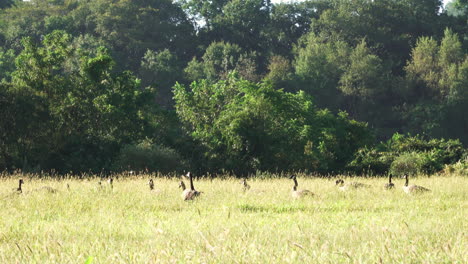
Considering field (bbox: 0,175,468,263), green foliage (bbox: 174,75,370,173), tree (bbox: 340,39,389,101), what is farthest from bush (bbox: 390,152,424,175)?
tree (bbox: 340,39,389,101)

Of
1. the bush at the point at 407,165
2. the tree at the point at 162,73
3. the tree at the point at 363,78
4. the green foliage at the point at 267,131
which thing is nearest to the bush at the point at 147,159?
the green foliage at the point at 267,131

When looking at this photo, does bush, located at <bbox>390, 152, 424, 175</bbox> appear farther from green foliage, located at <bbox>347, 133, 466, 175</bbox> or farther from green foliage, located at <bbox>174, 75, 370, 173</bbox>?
green foliage, located at <bbox>174, 75, 370, 173</bbox>

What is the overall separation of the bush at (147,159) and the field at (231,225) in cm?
922

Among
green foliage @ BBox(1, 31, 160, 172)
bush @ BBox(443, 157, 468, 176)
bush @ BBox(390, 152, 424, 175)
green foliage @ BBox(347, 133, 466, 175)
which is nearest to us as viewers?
bush @ BBox(443, 157, 468, 176)

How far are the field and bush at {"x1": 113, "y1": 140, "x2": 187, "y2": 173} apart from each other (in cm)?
922

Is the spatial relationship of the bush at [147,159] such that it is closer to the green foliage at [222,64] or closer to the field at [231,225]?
the field at [231,225]

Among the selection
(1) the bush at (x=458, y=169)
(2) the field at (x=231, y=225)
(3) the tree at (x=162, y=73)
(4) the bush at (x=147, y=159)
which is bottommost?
(4) the bush at (x=147, y=159)

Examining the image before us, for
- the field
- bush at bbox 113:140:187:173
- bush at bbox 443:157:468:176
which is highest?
the field

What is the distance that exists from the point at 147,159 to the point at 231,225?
18.7m

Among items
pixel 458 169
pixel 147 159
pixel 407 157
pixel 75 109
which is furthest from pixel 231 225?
pixel 75 109

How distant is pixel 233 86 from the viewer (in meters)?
37.9

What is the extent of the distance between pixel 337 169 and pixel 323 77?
131 feet

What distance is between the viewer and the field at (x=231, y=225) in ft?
19.4

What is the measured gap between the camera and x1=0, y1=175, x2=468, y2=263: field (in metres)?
5.90
